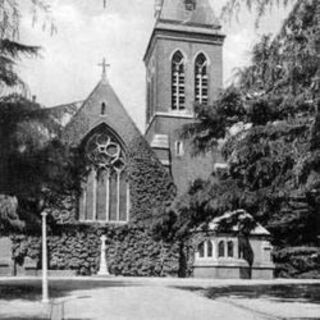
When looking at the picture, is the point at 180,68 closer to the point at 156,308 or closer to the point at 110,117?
the point at 110,117

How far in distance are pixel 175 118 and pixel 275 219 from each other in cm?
2592

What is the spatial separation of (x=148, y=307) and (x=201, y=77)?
1253 inches

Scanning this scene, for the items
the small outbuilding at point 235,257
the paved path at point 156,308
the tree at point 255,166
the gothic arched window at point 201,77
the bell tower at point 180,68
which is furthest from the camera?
the gothic arched window at point 201,77

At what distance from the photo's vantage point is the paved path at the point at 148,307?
11.2 metres

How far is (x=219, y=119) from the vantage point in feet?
53.4

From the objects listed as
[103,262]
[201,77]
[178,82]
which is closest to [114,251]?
[103,262]

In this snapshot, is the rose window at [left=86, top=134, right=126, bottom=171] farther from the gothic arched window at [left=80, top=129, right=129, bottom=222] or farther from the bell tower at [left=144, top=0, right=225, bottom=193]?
the bell tower at [left=144, top=0, right=225, bottom=193]

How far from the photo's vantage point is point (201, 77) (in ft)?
142

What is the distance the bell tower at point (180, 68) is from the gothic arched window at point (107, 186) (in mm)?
5230

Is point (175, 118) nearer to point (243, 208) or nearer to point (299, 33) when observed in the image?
point (243, 208)

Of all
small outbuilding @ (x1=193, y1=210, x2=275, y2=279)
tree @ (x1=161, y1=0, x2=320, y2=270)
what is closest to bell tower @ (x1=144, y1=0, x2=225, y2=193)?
small outbuilding @ (x1=193, y1=210, x2=275, y2=279)

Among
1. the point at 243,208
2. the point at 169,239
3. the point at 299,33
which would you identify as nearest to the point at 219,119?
the point at 243,208

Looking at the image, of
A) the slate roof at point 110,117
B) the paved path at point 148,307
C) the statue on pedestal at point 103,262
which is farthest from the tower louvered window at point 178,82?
the paved path at point 148,307

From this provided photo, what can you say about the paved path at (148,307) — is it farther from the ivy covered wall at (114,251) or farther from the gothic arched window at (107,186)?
the gothic arched window at (107,186)
